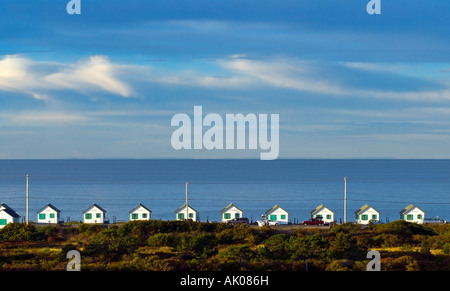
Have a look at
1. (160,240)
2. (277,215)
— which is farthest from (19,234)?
(277,215)

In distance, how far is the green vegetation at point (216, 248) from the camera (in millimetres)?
27391

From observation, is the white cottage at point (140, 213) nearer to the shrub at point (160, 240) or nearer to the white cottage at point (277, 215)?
the white cottage at point (277, 215)

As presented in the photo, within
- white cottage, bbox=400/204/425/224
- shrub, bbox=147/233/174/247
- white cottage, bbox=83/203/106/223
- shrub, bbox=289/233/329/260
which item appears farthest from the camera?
white cottage, bbox=400/204/425/224

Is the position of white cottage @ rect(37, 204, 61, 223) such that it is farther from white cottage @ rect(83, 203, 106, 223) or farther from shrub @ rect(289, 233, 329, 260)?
shrub @ rect(289, 233, 329, 260)

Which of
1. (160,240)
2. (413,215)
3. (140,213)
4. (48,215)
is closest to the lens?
(160,240)

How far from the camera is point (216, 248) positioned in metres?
35.9

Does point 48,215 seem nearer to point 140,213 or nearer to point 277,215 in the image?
point 140,213

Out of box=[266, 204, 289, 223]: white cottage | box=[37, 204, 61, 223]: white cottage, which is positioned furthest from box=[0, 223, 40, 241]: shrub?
box=[266, 204, 289, 223]: white cottage

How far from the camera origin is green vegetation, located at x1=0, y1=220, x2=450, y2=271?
1078 inches

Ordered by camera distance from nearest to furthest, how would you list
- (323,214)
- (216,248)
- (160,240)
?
(216,248) → (160,240) → (323,214)

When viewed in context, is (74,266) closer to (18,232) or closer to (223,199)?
(18,232)

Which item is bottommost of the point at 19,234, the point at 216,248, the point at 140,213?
the point at 216,248
